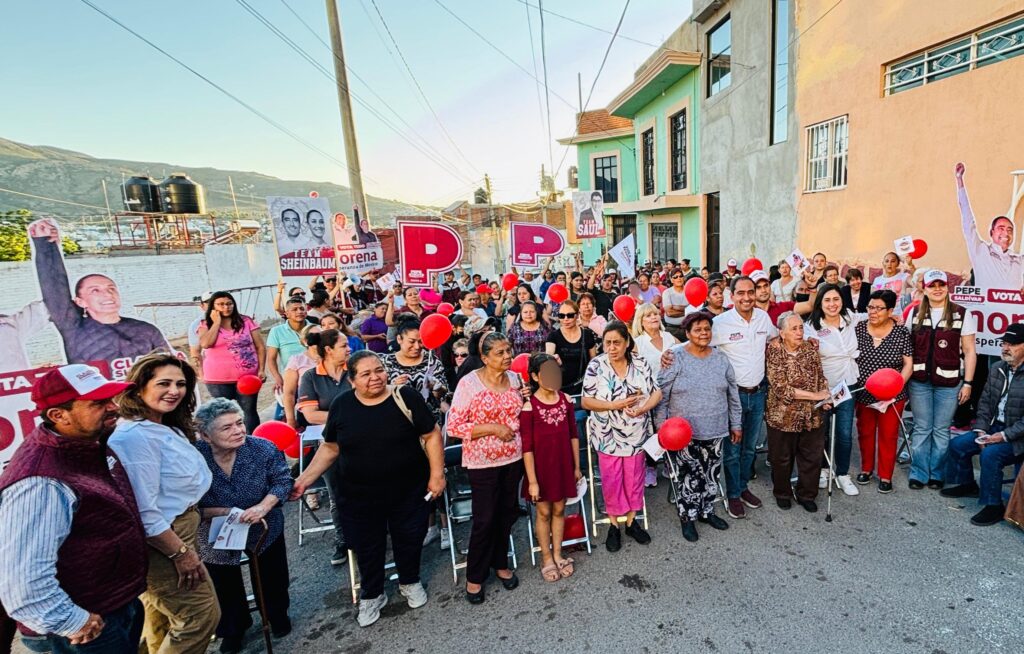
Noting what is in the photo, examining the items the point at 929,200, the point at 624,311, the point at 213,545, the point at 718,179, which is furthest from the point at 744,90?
the point at 213,545

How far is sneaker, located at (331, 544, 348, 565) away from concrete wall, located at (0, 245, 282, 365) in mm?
9260

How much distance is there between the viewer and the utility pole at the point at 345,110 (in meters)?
9.91

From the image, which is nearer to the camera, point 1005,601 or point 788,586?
point 1005,601

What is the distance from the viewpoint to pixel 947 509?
4.00 meters

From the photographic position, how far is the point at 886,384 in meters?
3.83

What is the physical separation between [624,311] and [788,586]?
3.09 meters

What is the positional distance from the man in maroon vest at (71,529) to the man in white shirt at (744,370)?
4106 millimetres

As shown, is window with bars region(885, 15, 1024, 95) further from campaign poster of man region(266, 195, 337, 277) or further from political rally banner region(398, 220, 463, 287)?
campaign poster of man region(266, 195, 337, 277)

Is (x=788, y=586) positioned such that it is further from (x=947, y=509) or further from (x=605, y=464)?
(x=947, y=509)

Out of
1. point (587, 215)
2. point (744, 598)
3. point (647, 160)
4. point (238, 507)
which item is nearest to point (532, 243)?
point (587, 215)

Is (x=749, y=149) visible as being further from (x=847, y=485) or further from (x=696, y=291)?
(x=847, y=485)

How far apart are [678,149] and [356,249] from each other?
12.5 m

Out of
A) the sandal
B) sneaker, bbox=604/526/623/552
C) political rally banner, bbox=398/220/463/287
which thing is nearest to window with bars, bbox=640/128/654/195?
political rally banner, bbox=398/220/463/287

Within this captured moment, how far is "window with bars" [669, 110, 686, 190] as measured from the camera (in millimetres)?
15633
